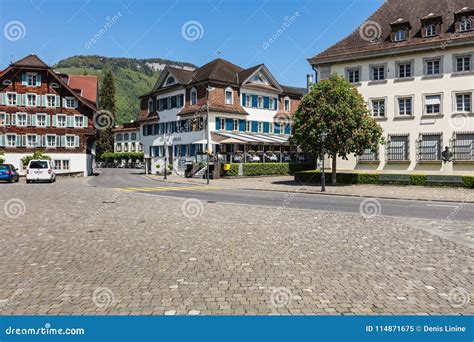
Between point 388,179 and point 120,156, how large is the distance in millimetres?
82002

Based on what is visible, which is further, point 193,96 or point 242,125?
point 242,125

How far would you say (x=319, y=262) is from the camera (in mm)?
7168

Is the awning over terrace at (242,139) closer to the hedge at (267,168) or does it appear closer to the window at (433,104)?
the hedge at (267,168)

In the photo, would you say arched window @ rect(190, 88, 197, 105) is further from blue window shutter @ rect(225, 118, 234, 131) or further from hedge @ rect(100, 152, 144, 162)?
hedge @ rect(100, 152, 144, 162)

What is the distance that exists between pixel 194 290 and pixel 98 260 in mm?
2600

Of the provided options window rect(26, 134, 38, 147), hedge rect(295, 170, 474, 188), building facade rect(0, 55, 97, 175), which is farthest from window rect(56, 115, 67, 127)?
hedge rect(295, 170, 474, 188)

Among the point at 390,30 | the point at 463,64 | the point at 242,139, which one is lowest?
the point at 242,139

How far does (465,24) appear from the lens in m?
31.5

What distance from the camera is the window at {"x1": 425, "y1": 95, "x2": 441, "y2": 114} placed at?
107 feet

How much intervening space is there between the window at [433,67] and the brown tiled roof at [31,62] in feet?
143

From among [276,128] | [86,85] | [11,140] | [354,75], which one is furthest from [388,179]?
[86,85]

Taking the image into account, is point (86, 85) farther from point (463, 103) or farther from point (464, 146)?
point (464, 146)

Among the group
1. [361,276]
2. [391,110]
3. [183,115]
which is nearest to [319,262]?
[361,276]

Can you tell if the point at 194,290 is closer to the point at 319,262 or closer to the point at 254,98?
the point at 319,262
